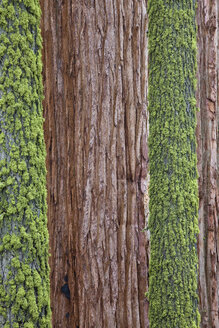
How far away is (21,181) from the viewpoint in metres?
1.81

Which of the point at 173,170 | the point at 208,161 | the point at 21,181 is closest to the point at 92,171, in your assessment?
the point at 173,170

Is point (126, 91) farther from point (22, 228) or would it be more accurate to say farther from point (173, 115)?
point (22, 228)

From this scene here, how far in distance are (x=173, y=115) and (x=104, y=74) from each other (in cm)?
92

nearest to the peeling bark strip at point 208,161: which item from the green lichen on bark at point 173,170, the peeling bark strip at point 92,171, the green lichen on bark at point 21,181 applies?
the peeling bark strip at point 92,171

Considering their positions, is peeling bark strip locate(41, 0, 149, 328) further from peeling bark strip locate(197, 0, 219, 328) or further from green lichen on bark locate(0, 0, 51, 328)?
green lichen on bark locate(0, 0, 51, 328)

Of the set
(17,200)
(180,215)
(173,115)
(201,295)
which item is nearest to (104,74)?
(173,115)

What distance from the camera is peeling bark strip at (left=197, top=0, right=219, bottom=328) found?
11.2 ft

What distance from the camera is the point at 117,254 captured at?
3.21m

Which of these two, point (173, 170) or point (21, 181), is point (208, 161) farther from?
point (21, 181)

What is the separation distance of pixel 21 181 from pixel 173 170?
3.29 ft

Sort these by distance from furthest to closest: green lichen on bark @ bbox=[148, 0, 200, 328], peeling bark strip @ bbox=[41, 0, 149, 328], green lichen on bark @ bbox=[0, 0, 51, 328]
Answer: peeling bark strip @ bbox=[41, 0, 149, 328]
green lichen on bark @ bbox=[148, 0, 200, 328]
green lichen on bark @ bbox=[0, 0, 51, 328]

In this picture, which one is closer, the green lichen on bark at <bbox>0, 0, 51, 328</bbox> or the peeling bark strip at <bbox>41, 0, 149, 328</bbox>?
the green lichen on bark at <bbox>0, 0, 51, 328</bbox>

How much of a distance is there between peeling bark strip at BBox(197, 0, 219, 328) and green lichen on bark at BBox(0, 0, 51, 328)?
1864 mm

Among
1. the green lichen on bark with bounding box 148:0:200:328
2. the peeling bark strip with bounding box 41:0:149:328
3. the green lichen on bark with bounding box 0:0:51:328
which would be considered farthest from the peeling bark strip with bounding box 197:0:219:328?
the green lichen on bark with bounding box 0:0:51:328
